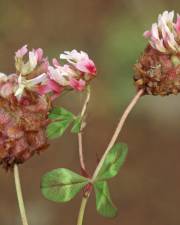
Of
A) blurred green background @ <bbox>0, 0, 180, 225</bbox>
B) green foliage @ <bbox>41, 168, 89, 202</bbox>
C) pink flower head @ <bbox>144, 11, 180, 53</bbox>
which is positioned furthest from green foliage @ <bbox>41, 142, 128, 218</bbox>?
blurred green background @ <bbox>0, 0, 180, 225</bbox>

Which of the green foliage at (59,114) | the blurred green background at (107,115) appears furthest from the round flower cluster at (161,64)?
the blurred green background at (107,115)

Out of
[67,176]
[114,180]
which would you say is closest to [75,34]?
[114,180]

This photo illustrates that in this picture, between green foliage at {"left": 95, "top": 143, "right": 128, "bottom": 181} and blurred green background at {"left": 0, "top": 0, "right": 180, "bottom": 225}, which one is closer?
green foliage at {"left": 95, "top": 143, "right": 128, "bottom": 181}

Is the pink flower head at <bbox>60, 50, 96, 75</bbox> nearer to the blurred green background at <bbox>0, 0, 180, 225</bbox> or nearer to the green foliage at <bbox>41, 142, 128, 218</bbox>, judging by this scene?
the green foliage at <bbox>41, 142, 128, 218</bbox>

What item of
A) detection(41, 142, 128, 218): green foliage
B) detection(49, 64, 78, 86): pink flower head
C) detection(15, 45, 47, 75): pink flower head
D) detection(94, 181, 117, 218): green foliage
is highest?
detection(15, 45, 47, 75): pink flower head

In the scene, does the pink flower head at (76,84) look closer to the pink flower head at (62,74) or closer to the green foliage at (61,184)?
the pink flower head at (62,74)

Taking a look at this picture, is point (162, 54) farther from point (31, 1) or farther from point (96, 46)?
point (31, 1)
